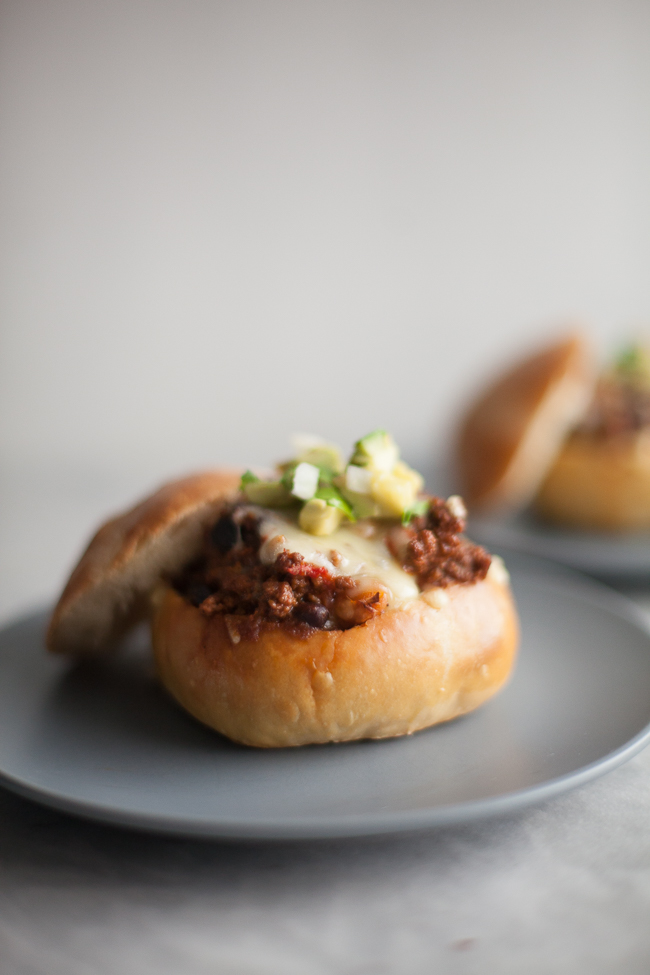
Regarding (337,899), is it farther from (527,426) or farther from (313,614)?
(527,426)

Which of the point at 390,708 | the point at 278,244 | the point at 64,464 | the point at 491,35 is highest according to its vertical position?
the point at 491,35

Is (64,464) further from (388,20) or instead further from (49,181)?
(388,20)

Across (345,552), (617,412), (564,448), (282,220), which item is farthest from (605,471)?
(282,220)

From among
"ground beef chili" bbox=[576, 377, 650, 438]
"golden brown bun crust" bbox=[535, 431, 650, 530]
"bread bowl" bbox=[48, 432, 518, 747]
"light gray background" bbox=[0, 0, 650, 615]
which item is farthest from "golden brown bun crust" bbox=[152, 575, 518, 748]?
→ "light gray background" bbox=[0, 0, 650, 615]

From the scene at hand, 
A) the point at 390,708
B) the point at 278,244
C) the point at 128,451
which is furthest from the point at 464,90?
the point at 390,708

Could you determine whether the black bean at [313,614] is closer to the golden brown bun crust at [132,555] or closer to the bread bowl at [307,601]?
the bread bowl at [307,601]

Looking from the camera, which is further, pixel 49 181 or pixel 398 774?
pixel 49 181

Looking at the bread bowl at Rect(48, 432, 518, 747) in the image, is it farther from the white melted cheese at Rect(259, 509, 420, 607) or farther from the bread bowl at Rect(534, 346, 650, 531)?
the bread bowl at Rect(534, 346, 650, 531)
